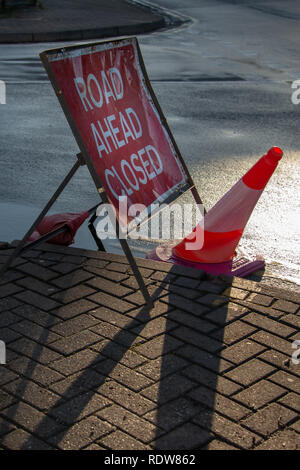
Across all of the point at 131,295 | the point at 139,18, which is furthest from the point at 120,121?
the point at 139,18

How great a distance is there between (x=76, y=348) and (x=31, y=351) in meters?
0.23

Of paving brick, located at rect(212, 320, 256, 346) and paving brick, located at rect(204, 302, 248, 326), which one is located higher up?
paving brick, located at rect(212, 320, 256, 346)

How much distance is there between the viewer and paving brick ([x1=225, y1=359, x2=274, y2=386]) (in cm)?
377

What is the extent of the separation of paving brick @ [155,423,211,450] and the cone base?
68.7 inches

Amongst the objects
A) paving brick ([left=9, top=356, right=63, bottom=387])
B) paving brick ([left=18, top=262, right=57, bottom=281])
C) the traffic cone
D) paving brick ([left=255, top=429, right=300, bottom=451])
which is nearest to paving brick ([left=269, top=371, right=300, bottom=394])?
paving brick ([left=255, top=429, right=300, bottom=451])

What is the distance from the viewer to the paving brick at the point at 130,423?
333 cm

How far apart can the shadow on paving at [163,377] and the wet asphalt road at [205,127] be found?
99 centimetres

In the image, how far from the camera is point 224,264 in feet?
16.8

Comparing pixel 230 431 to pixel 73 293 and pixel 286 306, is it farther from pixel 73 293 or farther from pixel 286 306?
pixel 73 293

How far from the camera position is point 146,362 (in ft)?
12.8

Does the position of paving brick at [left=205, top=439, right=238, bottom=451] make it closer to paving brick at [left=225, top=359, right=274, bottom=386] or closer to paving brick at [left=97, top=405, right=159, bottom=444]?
paving brick at [left=97, top=405, right=159, bottom=444]

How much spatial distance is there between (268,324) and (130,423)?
122cm

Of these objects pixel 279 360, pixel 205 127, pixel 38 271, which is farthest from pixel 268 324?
pixel 205 127

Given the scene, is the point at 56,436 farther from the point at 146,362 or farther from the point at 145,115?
the point at 145,115
